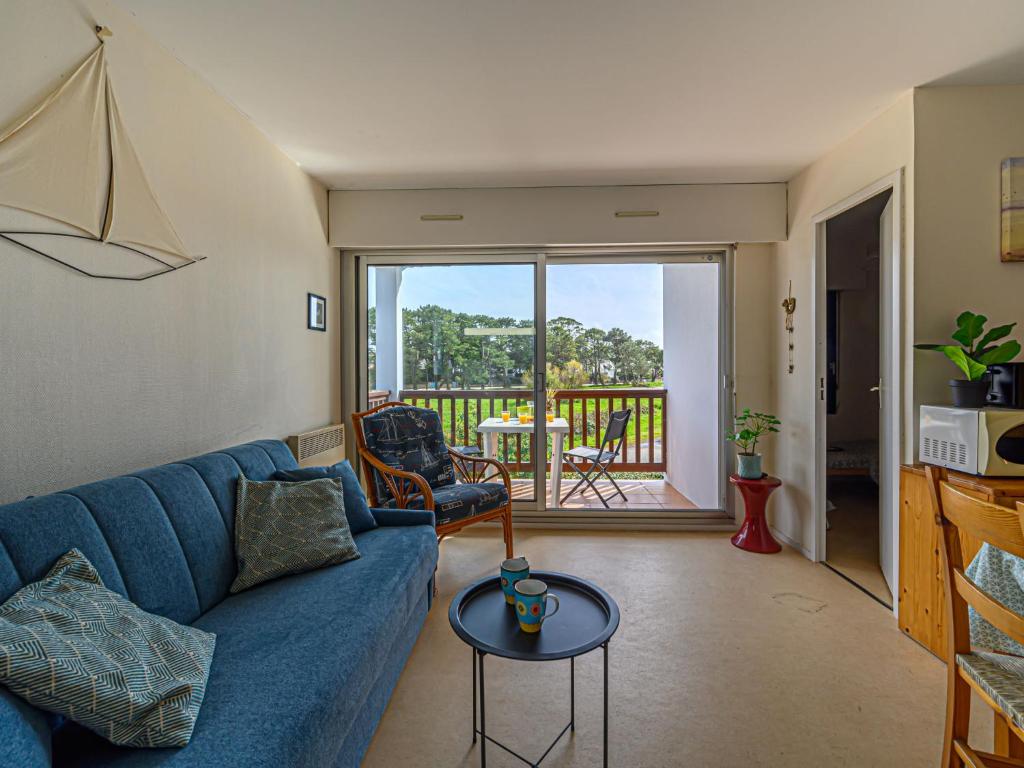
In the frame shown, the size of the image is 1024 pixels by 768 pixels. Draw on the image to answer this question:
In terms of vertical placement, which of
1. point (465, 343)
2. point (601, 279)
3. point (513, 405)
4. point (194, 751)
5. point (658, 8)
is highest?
point (658, 8)

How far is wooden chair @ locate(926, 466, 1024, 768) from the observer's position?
1034 millimetres

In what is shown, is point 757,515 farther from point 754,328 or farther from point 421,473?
point 421,473

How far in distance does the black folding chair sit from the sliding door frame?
0.31m

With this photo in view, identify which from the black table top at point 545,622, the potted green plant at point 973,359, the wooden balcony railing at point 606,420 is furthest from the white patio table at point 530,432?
the potted green plant at point 973,359

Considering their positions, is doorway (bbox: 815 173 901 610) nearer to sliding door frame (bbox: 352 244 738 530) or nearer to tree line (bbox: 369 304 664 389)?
sliding door frame (bbox: 352 244 738 530)

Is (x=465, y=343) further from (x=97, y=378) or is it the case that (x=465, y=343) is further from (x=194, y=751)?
(x=194, y=751)

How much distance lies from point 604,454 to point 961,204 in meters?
2.75

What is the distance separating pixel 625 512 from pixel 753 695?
195 centimetres

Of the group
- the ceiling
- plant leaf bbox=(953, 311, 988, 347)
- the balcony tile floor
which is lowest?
the balcony tile floor

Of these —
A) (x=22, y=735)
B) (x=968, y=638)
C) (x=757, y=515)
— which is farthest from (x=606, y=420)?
(x=22, y=735)

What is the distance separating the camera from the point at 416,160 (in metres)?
3.12

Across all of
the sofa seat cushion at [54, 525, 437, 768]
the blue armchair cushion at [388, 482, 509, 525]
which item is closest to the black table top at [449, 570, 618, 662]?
the sofa seat cushion at [54, 525, 437, 768]

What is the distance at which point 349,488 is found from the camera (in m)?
2.31

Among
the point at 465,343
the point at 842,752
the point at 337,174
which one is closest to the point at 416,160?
the point at 337,174
